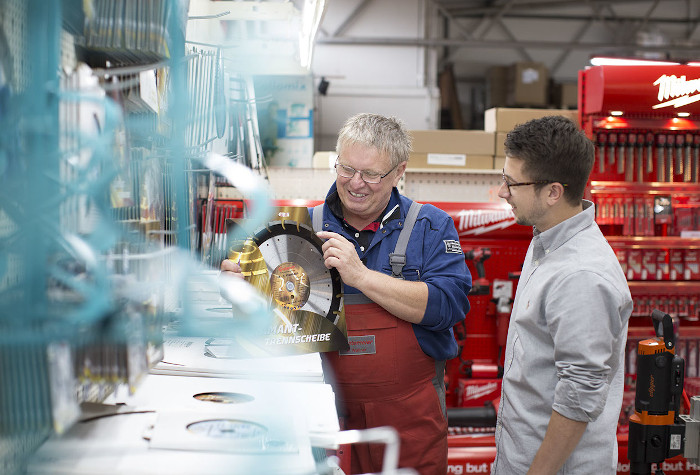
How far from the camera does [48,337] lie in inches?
33.2

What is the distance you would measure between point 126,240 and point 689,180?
492cm

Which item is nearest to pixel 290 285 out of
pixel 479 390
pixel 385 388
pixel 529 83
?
pixel 385 388

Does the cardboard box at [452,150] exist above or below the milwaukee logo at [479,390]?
above

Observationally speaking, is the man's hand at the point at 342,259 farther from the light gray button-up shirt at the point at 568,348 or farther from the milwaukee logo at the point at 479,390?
the milwaukee logo at the point at 479,390

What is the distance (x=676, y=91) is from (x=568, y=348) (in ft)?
11.7

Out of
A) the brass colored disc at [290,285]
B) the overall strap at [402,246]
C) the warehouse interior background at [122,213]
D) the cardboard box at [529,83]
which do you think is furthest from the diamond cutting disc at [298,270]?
the cardboard box at [529,83]

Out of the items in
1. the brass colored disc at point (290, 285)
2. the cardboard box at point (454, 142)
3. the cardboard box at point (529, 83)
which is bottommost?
the brass colored disc at point (290, 285)

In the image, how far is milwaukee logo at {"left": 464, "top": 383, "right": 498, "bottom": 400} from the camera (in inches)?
177

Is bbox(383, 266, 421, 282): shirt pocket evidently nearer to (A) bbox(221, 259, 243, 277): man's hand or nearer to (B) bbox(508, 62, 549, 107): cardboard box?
(A) bbox(221, 259, 243, 277): man's hand

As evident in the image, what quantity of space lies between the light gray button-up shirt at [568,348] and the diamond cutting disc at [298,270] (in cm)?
55

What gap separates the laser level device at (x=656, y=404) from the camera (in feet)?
10.2

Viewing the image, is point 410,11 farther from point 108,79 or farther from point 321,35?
point 108,79

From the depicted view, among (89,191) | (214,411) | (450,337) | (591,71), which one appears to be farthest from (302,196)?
(89,191)

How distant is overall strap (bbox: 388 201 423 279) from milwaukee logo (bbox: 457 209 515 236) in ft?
7.29
